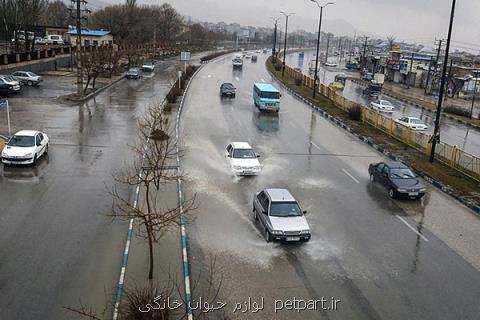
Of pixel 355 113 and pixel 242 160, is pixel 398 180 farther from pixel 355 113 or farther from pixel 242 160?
pixel 355 113

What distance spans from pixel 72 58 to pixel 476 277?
6686 cm

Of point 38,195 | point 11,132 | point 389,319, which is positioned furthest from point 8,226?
point 11,132

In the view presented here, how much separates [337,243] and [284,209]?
6.94ft

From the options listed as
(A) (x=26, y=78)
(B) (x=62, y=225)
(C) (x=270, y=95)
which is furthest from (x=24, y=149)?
(A) (x=26, y=78)

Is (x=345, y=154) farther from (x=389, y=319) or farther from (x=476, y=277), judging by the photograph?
(x=389, y=319)

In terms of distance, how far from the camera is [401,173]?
73.2 ft

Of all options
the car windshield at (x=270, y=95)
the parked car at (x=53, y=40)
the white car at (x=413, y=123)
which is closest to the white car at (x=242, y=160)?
the car windshield at (x=270, y=95)

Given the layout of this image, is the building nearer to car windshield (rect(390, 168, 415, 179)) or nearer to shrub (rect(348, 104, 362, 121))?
shrub (rect(348, 104, 362, 121))

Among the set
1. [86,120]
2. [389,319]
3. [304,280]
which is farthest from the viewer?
[86,120]

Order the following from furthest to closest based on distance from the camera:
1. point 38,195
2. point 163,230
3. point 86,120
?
1. point 86,120
2. point 38,195
3. point 163,230

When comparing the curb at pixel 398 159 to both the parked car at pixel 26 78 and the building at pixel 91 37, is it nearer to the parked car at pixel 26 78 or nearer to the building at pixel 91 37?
the parked car at pixel 26 78

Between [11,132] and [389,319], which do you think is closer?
[389,319]

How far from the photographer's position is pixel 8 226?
53.3ft

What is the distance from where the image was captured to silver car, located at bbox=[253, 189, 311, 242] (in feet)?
51.8
